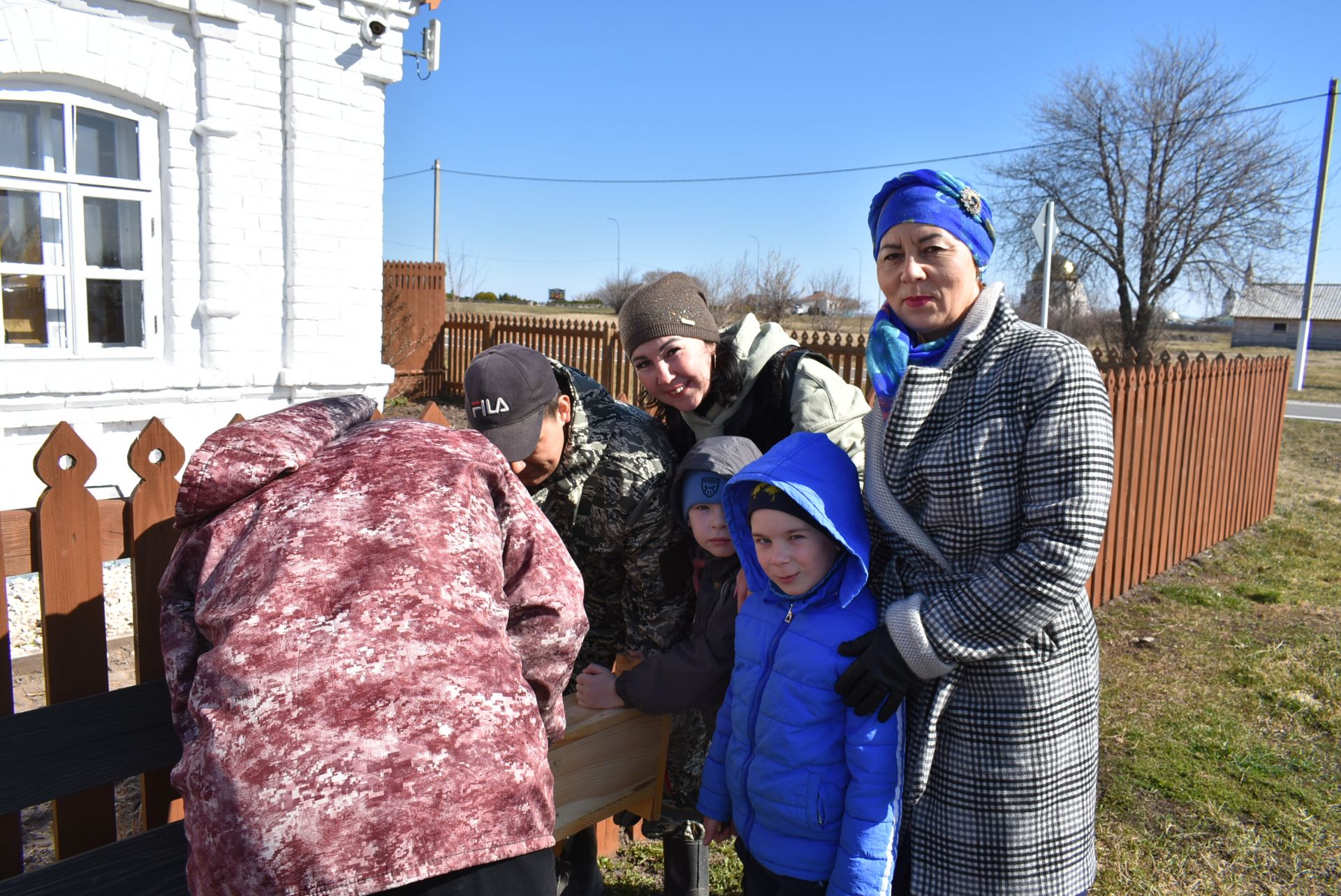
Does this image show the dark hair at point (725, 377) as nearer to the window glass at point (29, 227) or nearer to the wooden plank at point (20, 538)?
the wooden plank at point (20, 538)

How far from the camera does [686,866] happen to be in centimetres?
287

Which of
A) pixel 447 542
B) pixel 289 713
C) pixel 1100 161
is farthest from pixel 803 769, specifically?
pixel 1100 161

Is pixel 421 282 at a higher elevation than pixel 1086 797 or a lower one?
higher

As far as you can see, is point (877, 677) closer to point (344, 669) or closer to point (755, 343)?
point (344, 669)

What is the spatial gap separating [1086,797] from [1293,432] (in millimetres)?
15882

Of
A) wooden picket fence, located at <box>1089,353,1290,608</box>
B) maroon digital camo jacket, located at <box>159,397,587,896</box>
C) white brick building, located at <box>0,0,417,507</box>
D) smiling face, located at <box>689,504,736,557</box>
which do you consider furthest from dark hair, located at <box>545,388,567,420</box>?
white brick building, located at <box>0,0,417,507</box>

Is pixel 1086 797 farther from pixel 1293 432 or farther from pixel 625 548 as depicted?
pixel 1293 432

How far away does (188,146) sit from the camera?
6.18 meters

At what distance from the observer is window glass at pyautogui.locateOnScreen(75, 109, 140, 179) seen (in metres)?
5.89

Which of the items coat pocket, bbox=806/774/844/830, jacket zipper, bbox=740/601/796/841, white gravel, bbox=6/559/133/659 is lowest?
white gravel, bbox=6/559/133/659

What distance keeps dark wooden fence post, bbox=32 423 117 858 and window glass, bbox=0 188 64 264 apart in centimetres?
472

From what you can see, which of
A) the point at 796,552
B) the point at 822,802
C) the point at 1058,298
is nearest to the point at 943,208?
the point at 796,552

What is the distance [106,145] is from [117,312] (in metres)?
1.07

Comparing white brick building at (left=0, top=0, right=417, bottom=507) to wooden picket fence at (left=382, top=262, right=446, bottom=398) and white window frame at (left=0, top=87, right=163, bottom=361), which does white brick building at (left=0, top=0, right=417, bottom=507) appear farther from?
wooden picket fence at (left=382, top=262, right=446, bottom=398)
